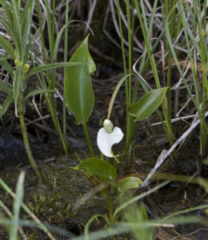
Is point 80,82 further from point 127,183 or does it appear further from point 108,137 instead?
point 127,183

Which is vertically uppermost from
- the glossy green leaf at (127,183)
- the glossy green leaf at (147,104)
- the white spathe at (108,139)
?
the glossy green leaf at (147,104)

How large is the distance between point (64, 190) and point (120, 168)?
18cm

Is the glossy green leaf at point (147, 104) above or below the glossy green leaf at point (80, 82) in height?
below

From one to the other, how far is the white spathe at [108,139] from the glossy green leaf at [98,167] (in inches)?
1.3

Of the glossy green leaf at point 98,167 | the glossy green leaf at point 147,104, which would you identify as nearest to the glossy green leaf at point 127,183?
the glossy green leaf at point 98,167

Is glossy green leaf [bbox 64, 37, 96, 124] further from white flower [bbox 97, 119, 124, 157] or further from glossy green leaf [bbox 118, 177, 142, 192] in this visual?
glossy green leaf [bbox 118, 177, 142, 192]

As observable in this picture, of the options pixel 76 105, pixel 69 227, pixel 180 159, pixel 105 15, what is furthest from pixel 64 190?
pixel 105 15

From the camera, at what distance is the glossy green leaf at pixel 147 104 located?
43.2 inches

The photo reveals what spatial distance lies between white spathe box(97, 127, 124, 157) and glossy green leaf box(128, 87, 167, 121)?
0.27 feet

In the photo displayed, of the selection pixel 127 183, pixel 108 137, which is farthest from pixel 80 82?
pixel 127 183

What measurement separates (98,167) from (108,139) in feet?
0.25

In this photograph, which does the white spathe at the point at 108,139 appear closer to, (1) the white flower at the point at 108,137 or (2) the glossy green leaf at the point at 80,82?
(1) the white flower at the point at 108,137

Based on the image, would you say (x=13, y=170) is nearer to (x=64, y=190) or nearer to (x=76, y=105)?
(x=64, y=190)

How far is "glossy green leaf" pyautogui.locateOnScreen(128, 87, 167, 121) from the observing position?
43.2 inches
